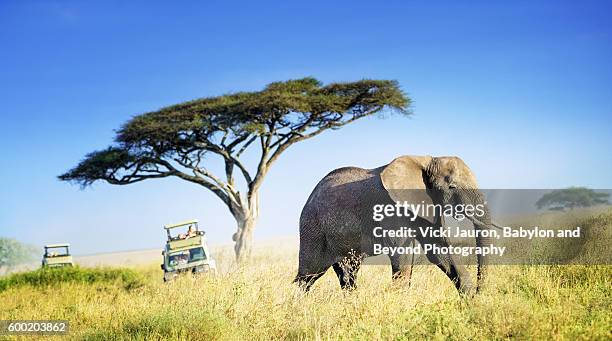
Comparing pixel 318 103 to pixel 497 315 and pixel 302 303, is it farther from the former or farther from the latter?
pixel 497 315

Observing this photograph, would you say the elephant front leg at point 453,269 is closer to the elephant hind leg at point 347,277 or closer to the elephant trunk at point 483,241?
the elephant trunk at point 483,241

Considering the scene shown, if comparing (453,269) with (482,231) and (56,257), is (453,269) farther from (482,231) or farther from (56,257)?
(56,257)

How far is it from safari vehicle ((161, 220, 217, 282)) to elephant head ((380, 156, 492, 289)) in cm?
802

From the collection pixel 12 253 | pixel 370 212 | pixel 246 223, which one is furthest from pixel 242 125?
pixel 12 253

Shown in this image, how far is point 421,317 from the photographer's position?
7.15 meters

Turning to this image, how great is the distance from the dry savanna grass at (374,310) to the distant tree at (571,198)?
1992 mm

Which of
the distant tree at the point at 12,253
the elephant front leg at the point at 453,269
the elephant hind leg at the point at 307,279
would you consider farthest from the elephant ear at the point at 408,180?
the distant tree at the point at 12,253

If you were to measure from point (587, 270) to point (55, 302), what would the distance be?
9925mm

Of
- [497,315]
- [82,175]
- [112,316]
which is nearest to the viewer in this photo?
[497,315]

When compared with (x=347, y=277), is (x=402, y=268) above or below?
above

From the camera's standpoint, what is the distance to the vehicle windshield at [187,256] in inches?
659

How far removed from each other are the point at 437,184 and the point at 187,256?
30.3ft

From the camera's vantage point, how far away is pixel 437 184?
360 inches

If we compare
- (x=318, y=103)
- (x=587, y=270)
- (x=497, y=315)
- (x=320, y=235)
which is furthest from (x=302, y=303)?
(x=318, y=103)
